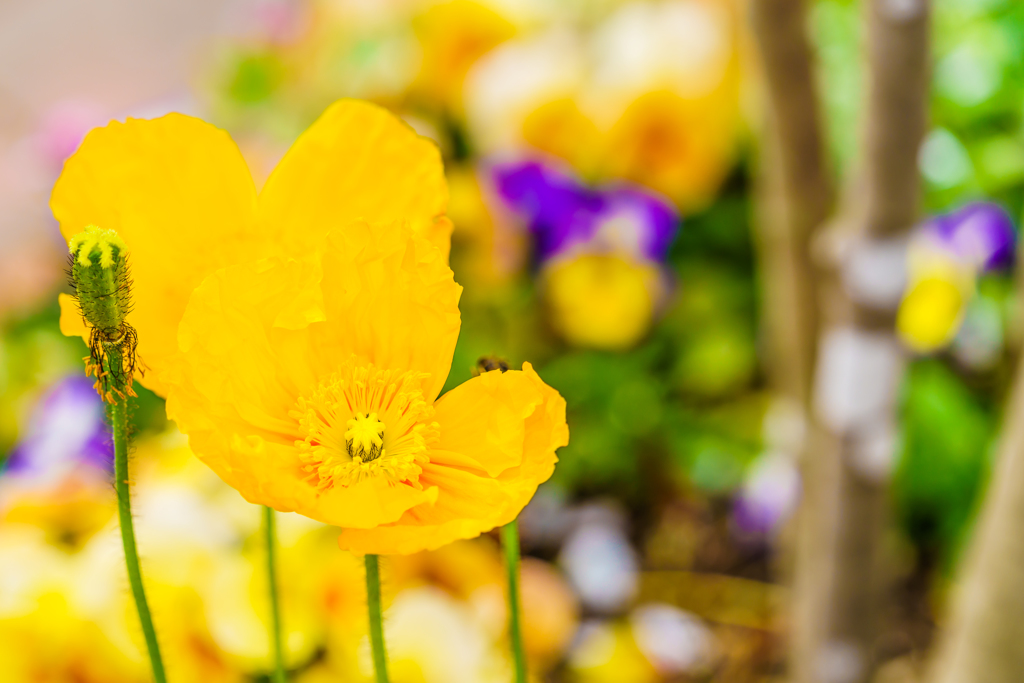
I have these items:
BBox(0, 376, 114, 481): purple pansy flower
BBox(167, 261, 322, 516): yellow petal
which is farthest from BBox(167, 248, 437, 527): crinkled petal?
BBox(0, 376, 114, 481): purple pansy flower

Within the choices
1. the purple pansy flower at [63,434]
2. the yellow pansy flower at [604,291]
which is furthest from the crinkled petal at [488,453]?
the yellow pansy flower at [604,291]

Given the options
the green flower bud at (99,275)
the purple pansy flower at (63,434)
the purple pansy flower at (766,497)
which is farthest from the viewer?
the purple pansy flower at (766,497)

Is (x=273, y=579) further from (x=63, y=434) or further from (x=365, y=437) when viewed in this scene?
(x=63, y=434)

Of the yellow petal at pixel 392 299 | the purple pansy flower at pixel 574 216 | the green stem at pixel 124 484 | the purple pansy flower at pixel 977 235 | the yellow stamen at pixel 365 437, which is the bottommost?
the green stem at pixel 124 484

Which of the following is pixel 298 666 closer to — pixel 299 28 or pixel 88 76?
pixel 299 28

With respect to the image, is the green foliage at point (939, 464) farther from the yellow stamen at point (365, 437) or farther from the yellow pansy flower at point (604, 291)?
the yellow stamen at point (365, 437)

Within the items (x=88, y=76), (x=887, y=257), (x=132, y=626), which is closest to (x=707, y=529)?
(x=887, y=257)

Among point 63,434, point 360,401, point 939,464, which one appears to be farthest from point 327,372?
point 939,464
